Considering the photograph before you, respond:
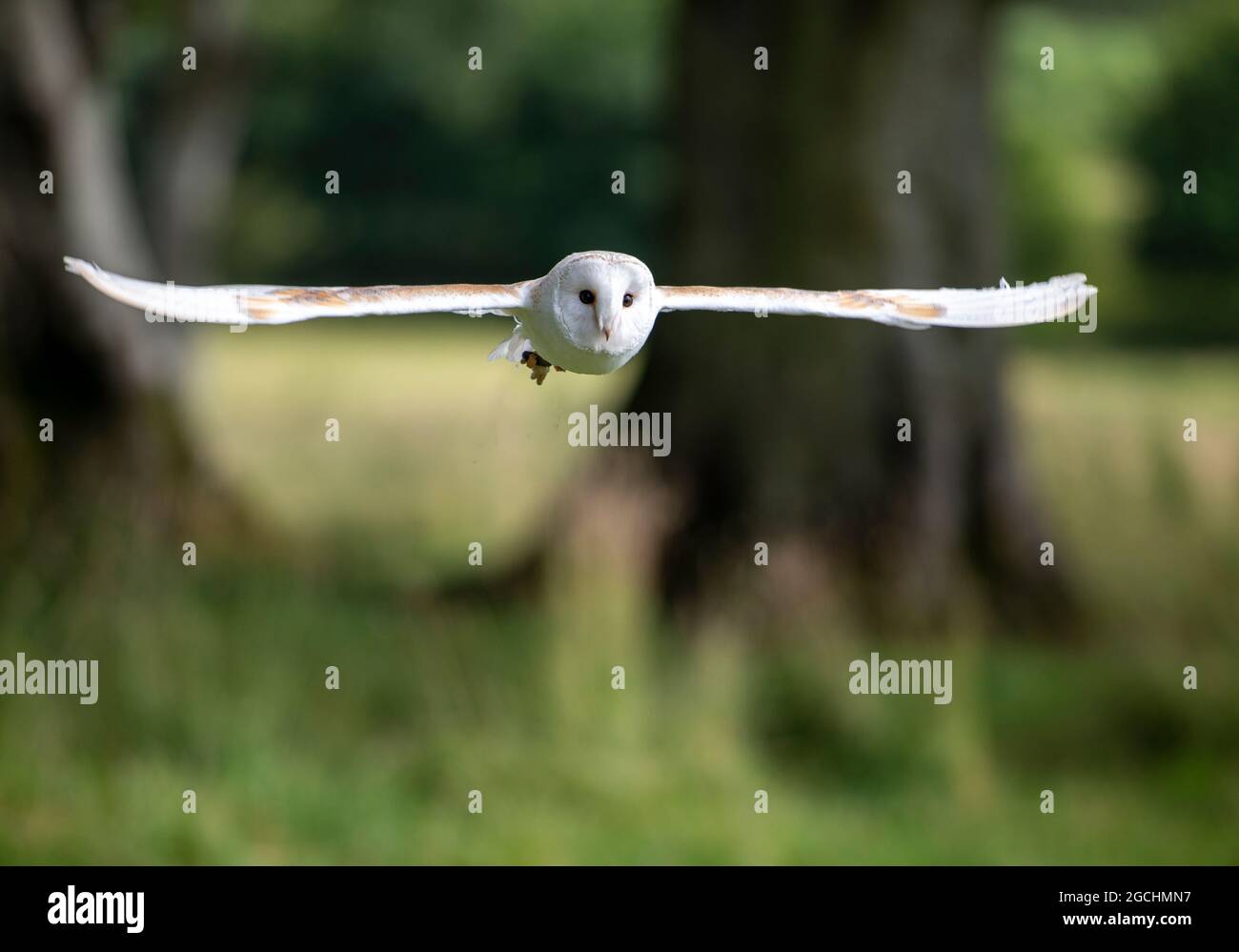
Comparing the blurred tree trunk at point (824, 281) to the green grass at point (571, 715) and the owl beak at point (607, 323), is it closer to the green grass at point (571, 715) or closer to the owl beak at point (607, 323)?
the green grass at point (571, 715)

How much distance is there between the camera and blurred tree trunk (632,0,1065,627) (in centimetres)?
777

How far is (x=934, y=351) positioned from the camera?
26.6ft

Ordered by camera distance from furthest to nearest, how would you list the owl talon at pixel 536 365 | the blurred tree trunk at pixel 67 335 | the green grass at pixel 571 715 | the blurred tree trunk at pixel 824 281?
1. the blurred tree trunk at pixel 824 281
2. the blurred tree trunk at pixel 67 335
3. the green grass at pixel 571 715
4. the owl talon at pixel 536 365

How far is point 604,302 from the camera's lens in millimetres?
1461

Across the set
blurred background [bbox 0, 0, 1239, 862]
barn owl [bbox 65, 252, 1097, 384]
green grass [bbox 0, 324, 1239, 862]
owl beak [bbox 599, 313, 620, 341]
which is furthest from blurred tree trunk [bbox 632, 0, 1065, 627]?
owl beak [bbox 599, 313, 620, 341]

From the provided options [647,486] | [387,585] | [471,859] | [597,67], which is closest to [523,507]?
[387,585]

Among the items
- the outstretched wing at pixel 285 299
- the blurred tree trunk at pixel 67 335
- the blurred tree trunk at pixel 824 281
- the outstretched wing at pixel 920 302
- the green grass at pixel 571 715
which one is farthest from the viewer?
the blurred tree trunk at pixel 824 281

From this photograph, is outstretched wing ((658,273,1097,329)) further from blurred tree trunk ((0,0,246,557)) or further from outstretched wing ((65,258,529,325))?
blurred tree trunk ((0,0,246,557))

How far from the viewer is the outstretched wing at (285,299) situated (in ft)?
4.43

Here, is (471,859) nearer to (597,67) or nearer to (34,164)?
(34,164)

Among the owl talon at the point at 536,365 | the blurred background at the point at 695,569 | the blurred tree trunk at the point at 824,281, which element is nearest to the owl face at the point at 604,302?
the owl talon at the point at 536,365

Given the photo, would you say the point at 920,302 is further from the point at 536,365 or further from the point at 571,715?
the point at 571,715

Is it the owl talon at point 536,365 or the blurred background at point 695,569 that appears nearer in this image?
the owl talon at point 536,365

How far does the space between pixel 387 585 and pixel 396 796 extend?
1.39 m
